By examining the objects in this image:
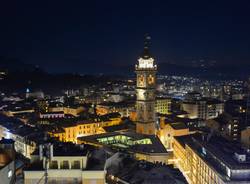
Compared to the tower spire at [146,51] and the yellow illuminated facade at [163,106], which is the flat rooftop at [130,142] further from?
the yellow illuminated facade at [163,106]

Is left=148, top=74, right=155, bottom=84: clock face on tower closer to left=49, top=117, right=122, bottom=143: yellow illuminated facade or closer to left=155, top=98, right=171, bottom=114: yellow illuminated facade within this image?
left=49, top=117, right=122, bottom=143: yellow illuminated facade

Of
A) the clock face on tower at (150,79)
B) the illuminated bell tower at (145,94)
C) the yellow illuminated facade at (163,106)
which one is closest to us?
the illuminated bell tower at (145,94)

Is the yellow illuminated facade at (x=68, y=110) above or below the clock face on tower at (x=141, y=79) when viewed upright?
below

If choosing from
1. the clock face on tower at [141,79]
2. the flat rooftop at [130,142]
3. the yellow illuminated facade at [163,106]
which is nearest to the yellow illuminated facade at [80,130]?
the flat rooftop at [130,142]

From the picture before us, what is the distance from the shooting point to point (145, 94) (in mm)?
38094

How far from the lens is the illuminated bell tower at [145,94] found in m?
38.0

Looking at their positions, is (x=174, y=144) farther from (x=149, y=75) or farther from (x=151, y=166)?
(x=151, y=166)

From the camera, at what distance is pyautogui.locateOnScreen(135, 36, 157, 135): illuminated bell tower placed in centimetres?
3800

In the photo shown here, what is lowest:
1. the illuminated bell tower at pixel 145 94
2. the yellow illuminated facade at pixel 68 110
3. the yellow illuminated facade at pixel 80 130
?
the yellow illuminated facade at pixel 80 130

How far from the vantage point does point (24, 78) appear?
387ft

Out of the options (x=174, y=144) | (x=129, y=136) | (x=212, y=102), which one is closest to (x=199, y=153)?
(x=129, y=136)

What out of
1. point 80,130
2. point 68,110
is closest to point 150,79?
point 80,130

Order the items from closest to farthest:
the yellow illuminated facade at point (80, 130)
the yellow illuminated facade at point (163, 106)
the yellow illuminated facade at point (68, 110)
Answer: the yellow illuminated facade at point (80, 130) → the yellow illuminated facade at point (68, 110) → the yellow illuminated facade at point (163, 106)

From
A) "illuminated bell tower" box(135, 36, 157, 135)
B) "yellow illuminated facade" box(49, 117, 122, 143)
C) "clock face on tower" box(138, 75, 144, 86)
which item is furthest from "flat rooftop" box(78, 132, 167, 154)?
"clock face on tower" box(138, 75, 144, 86)
